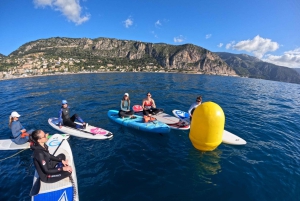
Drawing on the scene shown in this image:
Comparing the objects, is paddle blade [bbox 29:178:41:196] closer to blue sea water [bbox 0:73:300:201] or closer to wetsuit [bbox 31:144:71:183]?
wetsuit [bbox 31:144:71:183]

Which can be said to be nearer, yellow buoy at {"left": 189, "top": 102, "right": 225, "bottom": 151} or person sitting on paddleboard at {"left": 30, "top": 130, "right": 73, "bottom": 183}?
person sitting on paddleboard at {"left": 30, "top": 130, "right": 73, "bottom": 183}

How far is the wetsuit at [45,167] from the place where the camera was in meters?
5.63

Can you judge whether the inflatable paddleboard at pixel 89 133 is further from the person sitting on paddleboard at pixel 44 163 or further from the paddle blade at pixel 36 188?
the paddle blade at pixel 36 188

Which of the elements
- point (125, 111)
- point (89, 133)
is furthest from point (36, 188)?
point (125, 111)

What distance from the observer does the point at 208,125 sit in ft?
24.1

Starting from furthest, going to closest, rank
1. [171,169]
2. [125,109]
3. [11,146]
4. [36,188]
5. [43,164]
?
[125,109], [11,146], [171,169], [36,188], [43,164]

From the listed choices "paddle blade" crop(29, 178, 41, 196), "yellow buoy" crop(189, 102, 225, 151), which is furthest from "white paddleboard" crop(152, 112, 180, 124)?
"paddle blade" crop(29, 178, 41, 196)

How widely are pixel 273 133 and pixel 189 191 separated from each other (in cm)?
1138

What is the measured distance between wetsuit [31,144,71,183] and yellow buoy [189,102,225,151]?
→ 6.17 metres

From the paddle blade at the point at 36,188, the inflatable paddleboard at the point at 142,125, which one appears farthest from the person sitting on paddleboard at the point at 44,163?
the inflatable paddleboard at the point at 142,125

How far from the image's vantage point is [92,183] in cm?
732

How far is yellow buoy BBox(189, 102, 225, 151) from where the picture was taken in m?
7.25

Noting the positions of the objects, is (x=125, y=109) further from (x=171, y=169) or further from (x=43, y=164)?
(x=43, y=164)

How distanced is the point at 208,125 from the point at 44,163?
702cm
